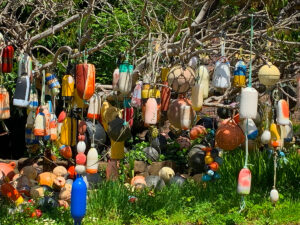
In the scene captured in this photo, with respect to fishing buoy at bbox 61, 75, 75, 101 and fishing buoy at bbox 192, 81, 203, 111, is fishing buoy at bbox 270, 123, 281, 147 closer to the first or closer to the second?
fishing buoy at bbox 192, 81, 203, 111

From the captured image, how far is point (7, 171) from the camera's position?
7305mm

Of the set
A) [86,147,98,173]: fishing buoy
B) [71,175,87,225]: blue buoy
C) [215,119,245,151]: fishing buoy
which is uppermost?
[215,119,245,151]: fishing buoy

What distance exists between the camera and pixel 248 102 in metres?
5.07

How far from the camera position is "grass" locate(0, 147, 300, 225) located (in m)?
6.02

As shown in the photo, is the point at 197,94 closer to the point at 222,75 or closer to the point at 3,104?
the point at 222,75

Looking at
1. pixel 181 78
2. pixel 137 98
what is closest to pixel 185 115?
pixel 181 78

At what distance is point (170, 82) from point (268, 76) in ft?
3.06

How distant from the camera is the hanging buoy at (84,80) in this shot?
5.00 metres

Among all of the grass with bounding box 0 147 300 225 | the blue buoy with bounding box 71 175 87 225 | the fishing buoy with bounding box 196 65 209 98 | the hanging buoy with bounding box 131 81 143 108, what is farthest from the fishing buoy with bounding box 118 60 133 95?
the grass with bounding box 0 147 300 225

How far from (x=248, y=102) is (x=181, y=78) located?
2.30 ft

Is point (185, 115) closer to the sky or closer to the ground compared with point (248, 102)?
closer to the ground

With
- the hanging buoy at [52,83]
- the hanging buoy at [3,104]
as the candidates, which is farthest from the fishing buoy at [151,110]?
the hanging buoy at [3,104]

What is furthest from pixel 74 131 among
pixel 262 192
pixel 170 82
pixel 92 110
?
pixel 262 192

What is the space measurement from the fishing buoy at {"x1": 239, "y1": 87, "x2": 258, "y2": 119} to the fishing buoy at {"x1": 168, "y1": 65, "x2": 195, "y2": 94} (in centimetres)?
57
